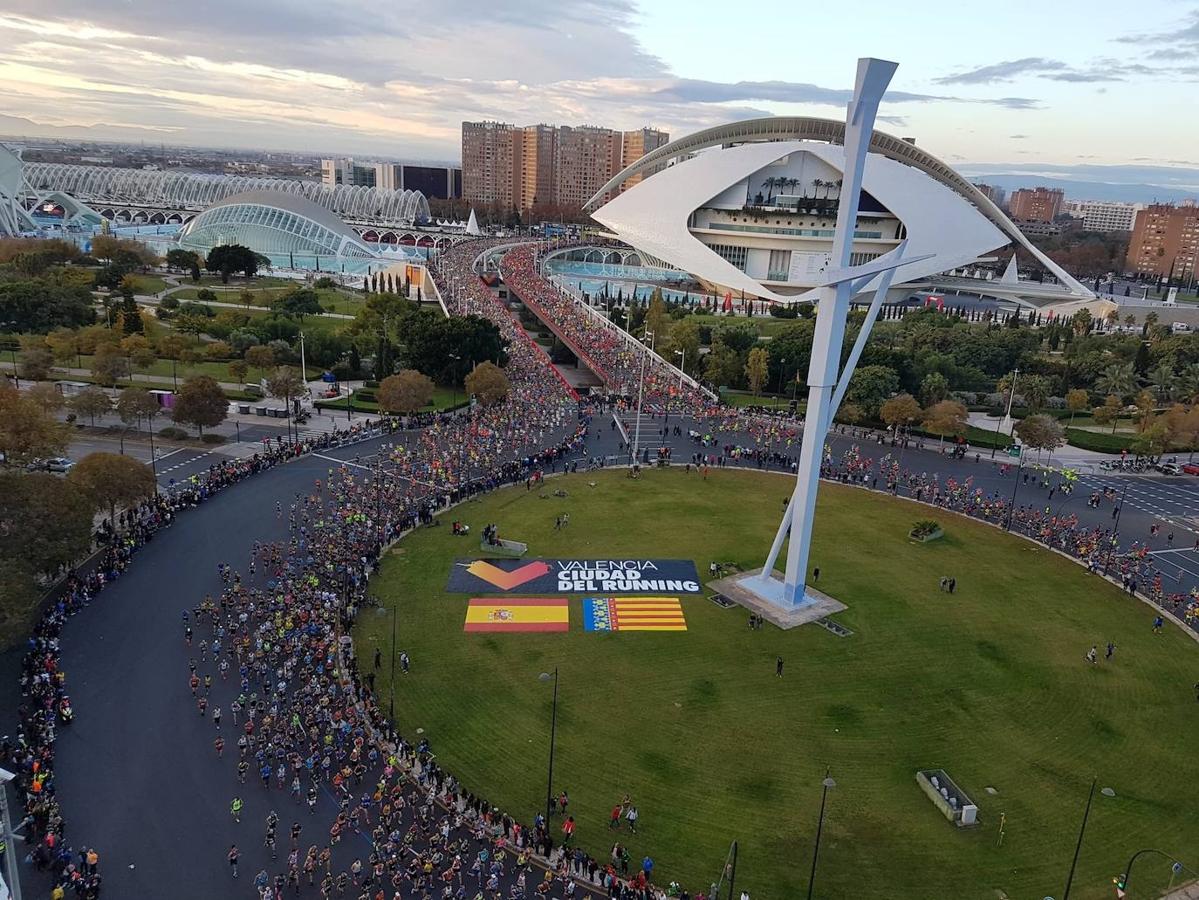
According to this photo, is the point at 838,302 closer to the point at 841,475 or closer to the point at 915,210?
the point at 841,475

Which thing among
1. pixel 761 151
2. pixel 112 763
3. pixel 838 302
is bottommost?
pixel 112 763

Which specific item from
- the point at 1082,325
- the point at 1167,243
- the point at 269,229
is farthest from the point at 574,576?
the point at 1167,243

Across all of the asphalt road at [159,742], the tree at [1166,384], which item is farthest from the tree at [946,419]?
the tree at [1166,384]

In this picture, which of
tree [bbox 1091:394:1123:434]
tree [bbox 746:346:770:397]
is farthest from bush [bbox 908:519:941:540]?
tree [bbox 1091:394:1123:434]

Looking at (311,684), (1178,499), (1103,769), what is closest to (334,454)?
(311,684)

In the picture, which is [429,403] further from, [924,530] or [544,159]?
[544,159]

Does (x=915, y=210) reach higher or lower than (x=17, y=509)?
higher

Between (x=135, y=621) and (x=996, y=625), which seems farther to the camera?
(x=996, y=625)
